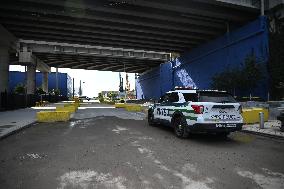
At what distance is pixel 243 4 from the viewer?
24.6 m

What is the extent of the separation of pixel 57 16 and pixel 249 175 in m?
25.5

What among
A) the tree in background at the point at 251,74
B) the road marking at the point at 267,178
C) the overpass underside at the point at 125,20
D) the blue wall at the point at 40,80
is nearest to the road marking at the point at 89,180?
the road marking at the point at 267,178

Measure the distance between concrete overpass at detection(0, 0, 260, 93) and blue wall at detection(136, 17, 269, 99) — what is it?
4.52 feet

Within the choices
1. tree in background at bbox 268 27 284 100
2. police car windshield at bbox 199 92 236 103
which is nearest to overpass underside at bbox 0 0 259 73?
tree in background at bbox 268 27 284 100

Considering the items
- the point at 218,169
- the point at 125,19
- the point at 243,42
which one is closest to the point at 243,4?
the point at 243,42

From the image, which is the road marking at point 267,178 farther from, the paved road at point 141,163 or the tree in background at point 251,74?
the tree in background at point 251,74

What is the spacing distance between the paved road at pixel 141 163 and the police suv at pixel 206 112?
500 millimetres

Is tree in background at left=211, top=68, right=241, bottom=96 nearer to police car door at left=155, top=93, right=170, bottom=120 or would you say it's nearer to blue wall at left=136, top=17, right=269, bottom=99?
blue wall at left=136, top=17, right=269, bottom=99

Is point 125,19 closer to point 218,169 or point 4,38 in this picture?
point 4,38

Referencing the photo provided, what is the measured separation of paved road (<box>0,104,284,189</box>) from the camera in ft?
15.5

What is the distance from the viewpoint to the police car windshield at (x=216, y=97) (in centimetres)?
870

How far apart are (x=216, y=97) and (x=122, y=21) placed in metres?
20.7

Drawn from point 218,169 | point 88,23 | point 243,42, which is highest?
point 88,23

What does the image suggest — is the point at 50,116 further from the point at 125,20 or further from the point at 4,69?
the point at 4,69
